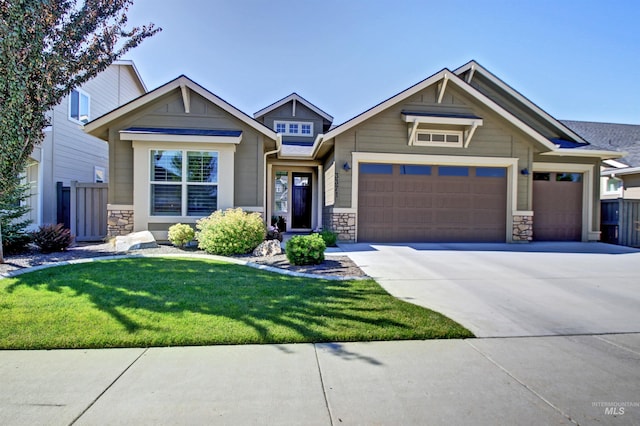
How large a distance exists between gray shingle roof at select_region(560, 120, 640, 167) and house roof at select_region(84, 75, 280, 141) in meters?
15.8

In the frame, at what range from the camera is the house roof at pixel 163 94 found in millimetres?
10047

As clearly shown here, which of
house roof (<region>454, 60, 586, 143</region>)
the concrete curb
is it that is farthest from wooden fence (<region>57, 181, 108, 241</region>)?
house roof (<region>454, 60, 586, 143</region>)

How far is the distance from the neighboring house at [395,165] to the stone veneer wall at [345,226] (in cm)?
3

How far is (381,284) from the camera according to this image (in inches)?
232

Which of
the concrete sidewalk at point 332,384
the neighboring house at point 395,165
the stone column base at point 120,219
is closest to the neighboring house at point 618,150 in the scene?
the neighboring house at point 395,165

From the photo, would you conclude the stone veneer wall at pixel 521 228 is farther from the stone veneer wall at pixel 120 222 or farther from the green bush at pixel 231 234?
the stone veneer wall at pixel 120 222

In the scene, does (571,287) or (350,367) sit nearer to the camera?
(350,367)

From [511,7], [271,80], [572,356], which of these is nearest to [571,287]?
[572,356]

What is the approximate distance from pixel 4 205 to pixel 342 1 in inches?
412

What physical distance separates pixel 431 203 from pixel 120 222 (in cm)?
998

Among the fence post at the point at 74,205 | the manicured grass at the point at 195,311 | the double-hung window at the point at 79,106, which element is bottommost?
the manicured grass at the point at 195,311

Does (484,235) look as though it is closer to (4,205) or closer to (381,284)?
(381,284)

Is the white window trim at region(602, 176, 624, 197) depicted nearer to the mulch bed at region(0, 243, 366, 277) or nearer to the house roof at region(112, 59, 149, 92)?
the mulch bed at region(0, 243, 366, 277)

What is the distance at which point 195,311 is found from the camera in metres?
4.32
